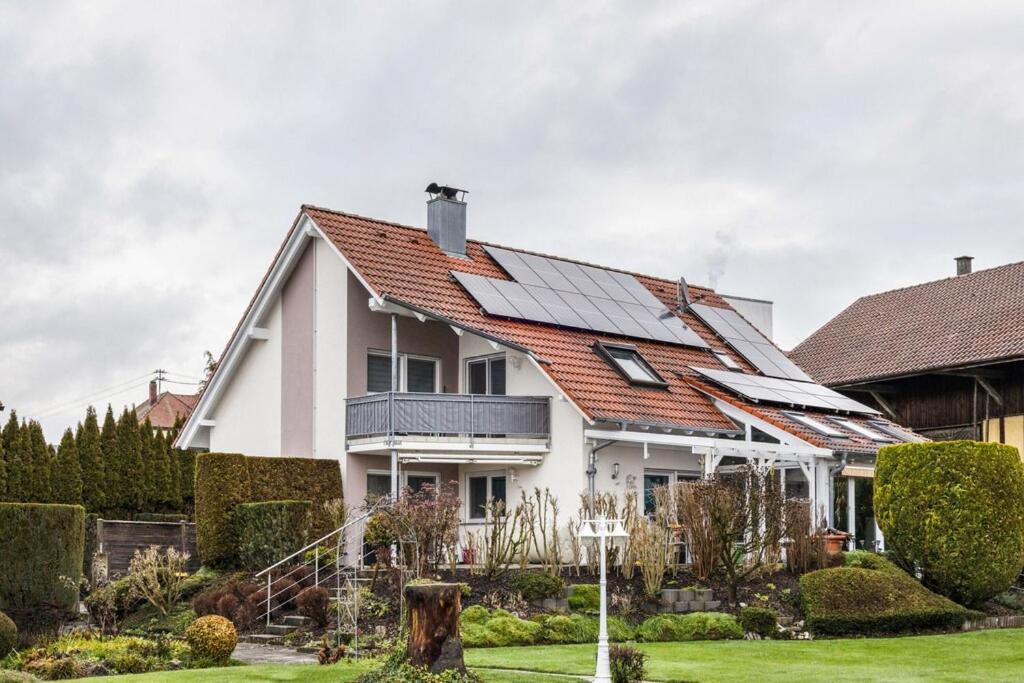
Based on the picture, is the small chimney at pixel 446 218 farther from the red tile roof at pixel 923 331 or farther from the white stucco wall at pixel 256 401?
the red tile roof at pixel 923 331

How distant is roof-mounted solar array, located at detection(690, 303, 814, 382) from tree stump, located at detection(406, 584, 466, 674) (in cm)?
1947

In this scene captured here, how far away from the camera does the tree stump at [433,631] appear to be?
530 inches

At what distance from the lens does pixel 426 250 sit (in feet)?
95.8

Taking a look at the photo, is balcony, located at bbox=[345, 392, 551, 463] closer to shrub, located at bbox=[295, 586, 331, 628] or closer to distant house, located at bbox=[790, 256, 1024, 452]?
shrub, located at bbox=[295, 586, 331, 628]

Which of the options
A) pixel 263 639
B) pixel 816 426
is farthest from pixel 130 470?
Answer: pixel 816 426

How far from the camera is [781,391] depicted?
2922 cm

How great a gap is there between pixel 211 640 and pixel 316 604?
3.71m

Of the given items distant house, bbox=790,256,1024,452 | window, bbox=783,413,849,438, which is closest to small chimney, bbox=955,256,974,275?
distant house, bbox=790,256,1024,452

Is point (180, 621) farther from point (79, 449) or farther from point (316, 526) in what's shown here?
point (79, 449)

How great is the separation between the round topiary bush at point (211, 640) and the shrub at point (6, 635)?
7.97 ft

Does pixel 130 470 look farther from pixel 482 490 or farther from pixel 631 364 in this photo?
pixel 631 364

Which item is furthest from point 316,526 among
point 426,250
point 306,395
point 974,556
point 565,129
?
point 974,556

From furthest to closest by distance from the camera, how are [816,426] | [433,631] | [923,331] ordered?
[923,331], [816,426], [433,631]

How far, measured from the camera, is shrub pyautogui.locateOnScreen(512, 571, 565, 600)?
20.8 meters
